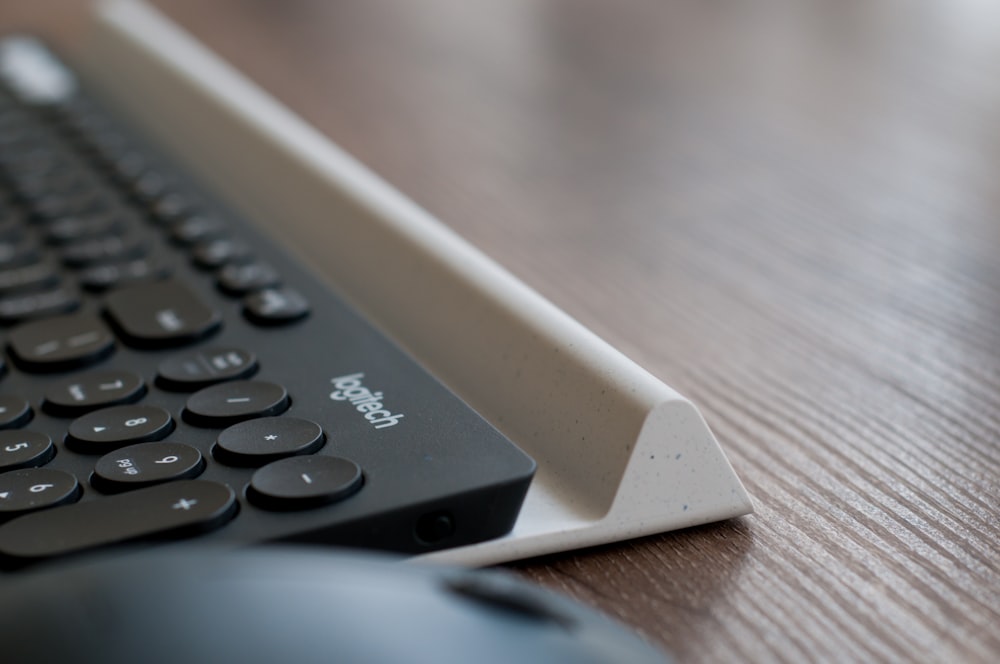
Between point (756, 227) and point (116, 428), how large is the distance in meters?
0.30

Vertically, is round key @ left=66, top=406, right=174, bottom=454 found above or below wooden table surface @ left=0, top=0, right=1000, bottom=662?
below

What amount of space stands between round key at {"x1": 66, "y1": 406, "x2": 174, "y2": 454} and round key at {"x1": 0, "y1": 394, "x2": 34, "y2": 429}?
16 mm

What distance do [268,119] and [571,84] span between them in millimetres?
252

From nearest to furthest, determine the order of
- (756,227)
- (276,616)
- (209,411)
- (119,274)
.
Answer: (276,616) → (209,411) → (119,274) → (756,227)

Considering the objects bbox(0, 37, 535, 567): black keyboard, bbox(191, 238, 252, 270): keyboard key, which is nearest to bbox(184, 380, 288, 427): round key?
bbox(0, 37, 535, 567): black keyboard

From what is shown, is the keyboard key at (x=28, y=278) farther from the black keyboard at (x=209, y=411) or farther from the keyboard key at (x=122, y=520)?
the keyboard key at (x=122, y=520)

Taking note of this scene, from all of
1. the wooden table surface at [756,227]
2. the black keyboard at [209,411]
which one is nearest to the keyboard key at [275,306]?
the black keyboard at [209,411]

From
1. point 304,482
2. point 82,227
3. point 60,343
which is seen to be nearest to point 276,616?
point 304,482

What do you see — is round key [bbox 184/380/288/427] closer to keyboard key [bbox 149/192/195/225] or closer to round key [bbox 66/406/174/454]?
round key [bbox 66/406/174/454]

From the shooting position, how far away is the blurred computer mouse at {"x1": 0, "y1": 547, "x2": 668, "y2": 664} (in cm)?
15

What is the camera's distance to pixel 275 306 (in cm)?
32

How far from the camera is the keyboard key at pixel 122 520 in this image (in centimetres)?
20

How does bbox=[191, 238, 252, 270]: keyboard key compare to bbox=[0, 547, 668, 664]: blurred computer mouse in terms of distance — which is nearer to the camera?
bbox=[0, 547, 668, 664]: blurred computer mouse

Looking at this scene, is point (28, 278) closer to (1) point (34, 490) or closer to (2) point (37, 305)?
(2) point (37, 305)
